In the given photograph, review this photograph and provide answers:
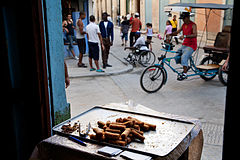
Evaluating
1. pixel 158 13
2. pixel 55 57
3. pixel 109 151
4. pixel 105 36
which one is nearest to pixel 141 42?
pixel 105 36

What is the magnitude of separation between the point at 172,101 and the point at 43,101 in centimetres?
460

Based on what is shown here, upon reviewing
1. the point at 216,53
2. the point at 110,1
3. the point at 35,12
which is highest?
the point at 110,1

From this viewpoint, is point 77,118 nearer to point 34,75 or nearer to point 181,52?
point 34,75

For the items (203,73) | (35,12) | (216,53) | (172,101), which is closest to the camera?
(35,12)

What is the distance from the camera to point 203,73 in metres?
8.31

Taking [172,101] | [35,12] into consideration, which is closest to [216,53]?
[172,101]

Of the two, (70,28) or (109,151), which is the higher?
(70,28)

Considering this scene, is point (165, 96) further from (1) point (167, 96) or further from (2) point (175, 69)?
(2) point (175, 69)

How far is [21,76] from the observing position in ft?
9.40

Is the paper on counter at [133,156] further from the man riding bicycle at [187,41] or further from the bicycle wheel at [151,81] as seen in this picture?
the man riding bicycle at [187,41]

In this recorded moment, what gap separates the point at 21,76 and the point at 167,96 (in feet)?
16.5

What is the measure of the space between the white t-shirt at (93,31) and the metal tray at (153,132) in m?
6.92

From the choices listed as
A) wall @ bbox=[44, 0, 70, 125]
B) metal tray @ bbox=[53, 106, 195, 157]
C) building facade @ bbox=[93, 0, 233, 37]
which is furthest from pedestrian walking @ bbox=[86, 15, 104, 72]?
metal tray @ bbox=[53, 106, 195, 157]

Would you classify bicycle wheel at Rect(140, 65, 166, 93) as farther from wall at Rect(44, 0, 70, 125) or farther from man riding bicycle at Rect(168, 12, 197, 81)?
wall at Rect(44, 0, 70, 125)
